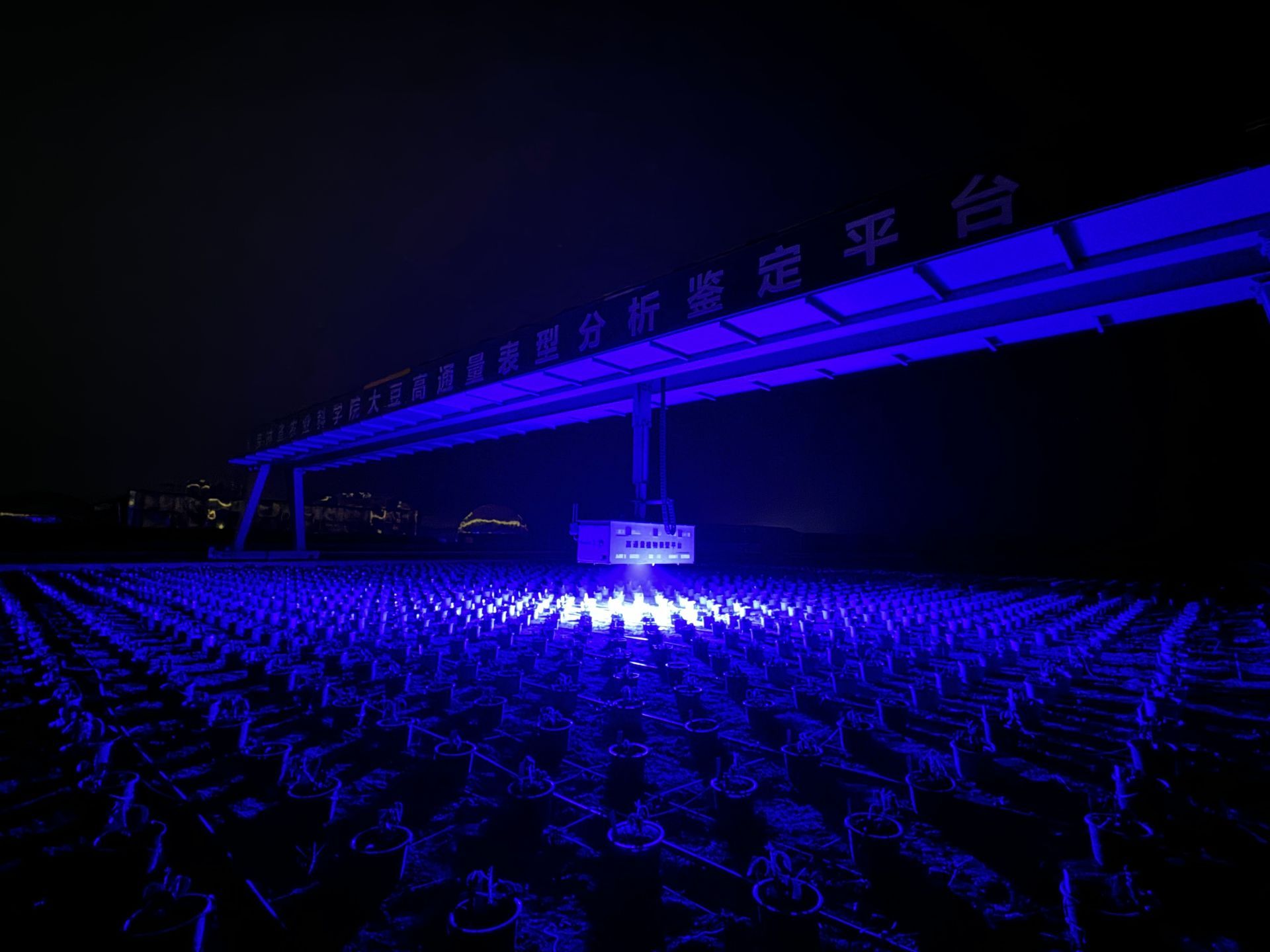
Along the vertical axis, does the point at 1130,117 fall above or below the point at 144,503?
above

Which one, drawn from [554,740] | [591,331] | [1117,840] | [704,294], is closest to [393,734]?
[554,740]

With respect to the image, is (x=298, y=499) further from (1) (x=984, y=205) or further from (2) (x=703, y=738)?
(1) (x=984, y=205)

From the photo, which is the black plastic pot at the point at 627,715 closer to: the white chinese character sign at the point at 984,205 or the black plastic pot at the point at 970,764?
the black plastic pot at the point at 970,764

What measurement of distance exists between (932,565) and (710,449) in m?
8.82

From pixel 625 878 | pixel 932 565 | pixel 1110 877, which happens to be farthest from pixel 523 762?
pixel 932 565

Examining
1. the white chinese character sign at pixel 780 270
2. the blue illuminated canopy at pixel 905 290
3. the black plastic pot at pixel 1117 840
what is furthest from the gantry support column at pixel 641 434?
the black plastic pot at pixel 1117 840

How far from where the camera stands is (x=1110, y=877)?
4.70 ft

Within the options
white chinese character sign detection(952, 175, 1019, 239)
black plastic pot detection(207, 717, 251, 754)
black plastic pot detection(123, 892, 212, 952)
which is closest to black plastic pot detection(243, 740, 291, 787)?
black plastic pot detection(207, 717, 251, 754)

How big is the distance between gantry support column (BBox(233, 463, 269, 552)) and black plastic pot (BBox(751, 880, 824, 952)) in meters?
19.8

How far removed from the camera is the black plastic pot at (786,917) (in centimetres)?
125

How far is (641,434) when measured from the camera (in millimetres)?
8531

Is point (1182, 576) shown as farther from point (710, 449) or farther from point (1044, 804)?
point (1044, 804)

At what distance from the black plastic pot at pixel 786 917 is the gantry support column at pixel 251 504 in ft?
64.8

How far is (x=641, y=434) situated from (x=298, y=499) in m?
15.0
